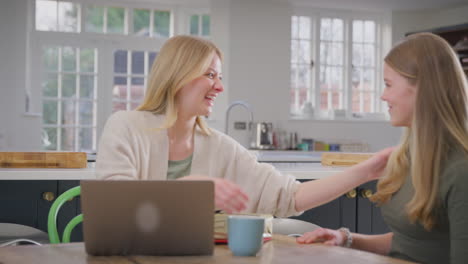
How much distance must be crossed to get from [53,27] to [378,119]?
4.37 meters

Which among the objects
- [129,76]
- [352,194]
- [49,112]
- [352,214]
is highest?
[129,76]

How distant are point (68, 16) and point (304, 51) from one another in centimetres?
303

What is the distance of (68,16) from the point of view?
750cm

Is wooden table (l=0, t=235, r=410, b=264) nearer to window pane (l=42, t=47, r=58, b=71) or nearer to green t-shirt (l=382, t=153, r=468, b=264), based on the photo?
green t-shirt (l=382, t=153, r=468, b=264)

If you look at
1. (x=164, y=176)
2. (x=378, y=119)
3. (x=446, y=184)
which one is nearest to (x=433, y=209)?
(x=446, y=184)

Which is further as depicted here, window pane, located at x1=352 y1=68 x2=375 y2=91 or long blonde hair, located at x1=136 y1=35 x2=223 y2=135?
window pane, located at x1=352 y1=68 x2=375 y2=91

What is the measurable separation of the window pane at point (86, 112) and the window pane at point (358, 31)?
3.62m

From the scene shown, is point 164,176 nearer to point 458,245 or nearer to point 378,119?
point 458,245

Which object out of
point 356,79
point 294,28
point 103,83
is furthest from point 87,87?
point 356,79

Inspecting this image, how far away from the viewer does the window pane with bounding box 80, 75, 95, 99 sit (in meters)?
7.55

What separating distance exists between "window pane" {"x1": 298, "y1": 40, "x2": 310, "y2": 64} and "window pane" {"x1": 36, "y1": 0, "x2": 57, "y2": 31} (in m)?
3.11

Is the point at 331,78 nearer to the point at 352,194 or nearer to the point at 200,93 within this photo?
the point at 352,194

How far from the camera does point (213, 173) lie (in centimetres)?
211

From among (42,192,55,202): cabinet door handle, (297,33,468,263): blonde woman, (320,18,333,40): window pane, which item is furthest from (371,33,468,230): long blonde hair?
(320,18,333,40): window pane
